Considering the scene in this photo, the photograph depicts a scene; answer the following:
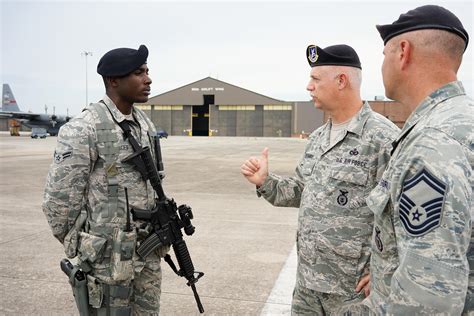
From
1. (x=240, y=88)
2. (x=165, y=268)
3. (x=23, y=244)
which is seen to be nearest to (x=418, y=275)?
(x=165, y=268)

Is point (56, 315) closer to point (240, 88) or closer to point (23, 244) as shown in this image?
point (23, 244)

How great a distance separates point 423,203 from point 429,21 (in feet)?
2.18

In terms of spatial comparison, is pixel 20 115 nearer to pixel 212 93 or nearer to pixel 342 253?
pixel 212 93

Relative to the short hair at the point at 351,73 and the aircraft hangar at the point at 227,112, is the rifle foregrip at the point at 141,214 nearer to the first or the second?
the short hair at the point at 351,73

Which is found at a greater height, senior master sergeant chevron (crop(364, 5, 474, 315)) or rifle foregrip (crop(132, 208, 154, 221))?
senior master sergeant chevron (crop(364, 5, 474, 315))

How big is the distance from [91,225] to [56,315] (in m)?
1.54

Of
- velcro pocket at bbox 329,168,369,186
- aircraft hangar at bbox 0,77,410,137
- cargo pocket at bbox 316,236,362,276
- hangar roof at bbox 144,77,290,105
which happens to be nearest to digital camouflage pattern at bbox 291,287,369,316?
cargo pocket at bbox 316,236,362,276

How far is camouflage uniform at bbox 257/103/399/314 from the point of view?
7.54ft

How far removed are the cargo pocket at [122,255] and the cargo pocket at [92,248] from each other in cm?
8

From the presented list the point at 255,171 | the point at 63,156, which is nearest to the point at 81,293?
the point at 63,156

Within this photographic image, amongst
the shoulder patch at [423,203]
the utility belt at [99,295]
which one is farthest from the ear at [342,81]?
the utility belt at [99,295]

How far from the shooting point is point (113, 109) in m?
2.65

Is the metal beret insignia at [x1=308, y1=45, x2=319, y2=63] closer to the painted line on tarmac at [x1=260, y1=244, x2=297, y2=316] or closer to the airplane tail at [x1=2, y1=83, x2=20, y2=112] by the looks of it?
the painted line on tarmac at [x1=260, y1=244, x2=297, y2=316]

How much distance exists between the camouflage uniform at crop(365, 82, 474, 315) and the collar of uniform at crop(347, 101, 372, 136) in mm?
1108
